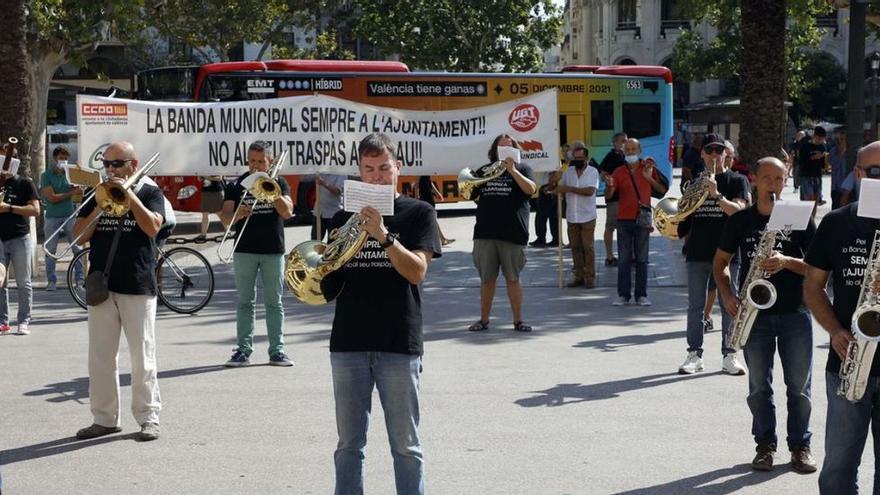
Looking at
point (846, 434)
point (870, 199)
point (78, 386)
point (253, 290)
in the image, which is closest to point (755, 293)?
point (846, 434)

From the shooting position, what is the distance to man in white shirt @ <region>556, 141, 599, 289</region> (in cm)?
1538

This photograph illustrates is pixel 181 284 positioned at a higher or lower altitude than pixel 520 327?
higher

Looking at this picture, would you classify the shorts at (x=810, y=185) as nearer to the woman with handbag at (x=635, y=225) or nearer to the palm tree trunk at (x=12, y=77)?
the woman with handbag at (x=635, y=225)

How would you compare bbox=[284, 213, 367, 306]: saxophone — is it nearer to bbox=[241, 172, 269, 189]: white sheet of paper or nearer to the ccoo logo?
bbox=[241, 172, 269, 189]: white sheet of paper

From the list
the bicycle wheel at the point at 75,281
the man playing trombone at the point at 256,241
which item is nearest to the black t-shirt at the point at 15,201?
the bicycle wheel at the point at 75,281

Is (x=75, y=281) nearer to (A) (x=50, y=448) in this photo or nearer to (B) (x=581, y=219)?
(B) (x=581, y=219)

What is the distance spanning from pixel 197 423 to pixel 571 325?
206 inches

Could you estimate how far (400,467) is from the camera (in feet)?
17.4

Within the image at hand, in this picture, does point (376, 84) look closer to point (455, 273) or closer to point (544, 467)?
point (455, 273)

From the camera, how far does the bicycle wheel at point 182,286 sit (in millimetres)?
13438

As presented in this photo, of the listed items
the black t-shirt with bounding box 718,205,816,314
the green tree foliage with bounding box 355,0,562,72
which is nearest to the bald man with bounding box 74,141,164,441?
the black t-shirt with bounding box 718,205,816,314

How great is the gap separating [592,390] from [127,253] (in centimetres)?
353

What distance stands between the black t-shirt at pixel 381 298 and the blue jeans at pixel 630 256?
8418 mm

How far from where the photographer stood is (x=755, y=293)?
21.9 feet
